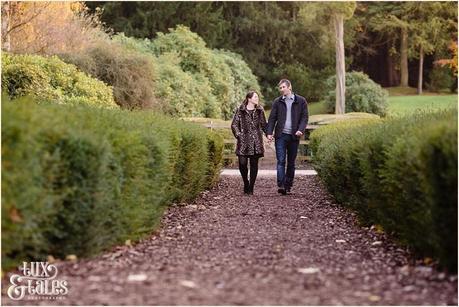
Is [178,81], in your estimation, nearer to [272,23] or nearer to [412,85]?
[272,23]

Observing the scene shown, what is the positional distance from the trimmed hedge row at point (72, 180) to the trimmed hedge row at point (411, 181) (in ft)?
7.61

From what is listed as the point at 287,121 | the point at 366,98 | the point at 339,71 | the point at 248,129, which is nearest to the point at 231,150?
the point at 248,129

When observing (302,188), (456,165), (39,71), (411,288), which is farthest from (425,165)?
(39,71)

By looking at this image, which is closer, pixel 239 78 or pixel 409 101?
pixel 239 78

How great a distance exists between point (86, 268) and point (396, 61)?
44408 mm

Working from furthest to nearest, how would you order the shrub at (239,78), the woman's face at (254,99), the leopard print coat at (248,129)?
the shrub at (239,78), the leopard print coat at (248,129), the woman's face at (254,99)

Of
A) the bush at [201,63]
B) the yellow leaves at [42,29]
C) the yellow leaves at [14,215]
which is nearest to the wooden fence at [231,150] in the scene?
the yellow leaves at [42,29]

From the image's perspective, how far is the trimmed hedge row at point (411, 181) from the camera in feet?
18.5

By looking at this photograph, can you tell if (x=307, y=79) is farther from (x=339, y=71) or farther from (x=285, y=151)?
(x=285, y=151)

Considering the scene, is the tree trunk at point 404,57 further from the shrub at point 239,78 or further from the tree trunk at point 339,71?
the shrub at point 239,78

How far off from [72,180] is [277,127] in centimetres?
769

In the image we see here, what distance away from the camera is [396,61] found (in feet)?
159

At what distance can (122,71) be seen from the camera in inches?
913

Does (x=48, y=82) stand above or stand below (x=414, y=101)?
above
